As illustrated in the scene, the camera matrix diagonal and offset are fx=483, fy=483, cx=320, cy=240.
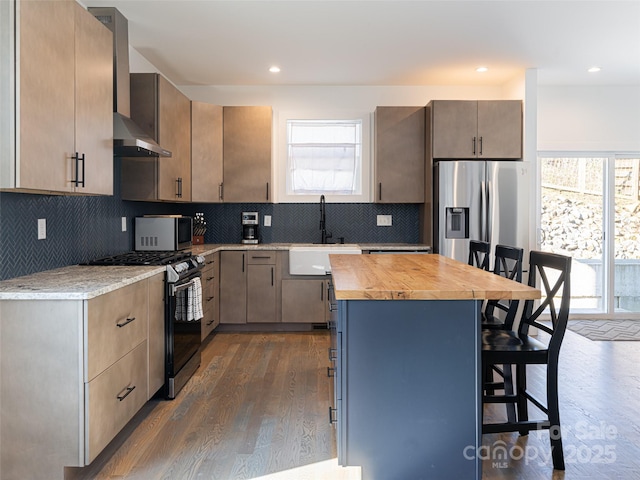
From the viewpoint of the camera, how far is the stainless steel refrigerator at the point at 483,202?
4531 millimetres

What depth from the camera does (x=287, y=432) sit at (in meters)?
2.59

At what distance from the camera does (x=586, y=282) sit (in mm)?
5539

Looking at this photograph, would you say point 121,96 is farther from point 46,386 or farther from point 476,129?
point 476,129

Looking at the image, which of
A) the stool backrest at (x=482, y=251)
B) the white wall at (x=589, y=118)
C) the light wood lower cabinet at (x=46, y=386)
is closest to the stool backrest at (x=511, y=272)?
the stool backrest at (x=482, y=251)

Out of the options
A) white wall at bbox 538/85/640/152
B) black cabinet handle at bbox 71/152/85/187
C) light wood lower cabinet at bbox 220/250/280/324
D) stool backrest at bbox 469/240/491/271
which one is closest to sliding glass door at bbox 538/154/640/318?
white wall at bbox 538/85/640/152

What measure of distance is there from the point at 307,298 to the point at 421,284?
2.85m

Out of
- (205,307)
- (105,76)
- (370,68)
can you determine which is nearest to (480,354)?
(105,76)

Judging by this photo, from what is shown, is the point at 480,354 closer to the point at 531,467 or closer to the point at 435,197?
the point at 531,467

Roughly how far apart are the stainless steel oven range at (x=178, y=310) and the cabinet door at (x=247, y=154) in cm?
171

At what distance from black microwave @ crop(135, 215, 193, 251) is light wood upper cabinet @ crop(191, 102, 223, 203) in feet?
2.47

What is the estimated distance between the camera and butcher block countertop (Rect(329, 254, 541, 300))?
1.86 m

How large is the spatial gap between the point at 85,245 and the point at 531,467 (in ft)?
9.50

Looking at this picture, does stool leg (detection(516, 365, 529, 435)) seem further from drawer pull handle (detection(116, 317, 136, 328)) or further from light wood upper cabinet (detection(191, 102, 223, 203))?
light wood upper cabinet (detection(191, 102, 223, 203))

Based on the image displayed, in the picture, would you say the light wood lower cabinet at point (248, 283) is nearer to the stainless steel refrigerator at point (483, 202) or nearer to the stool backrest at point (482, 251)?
the stainless steel refrigerator at point (483, 202)
